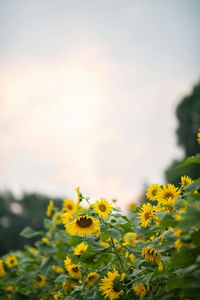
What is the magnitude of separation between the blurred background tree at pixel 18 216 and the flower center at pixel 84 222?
21.4 m

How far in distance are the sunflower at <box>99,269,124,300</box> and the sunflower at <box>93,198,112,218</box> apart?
1.40 feet

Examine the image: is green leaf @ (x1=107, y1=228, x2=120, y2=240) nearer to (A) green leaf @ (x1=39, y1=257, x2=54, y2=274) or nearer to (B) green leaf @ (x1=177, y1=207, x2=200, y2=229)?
(B) green leaf @ (x1=177, y1=207, x2=200, y2=229)

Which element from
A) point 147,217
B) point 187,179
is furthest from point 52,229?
point 187,179

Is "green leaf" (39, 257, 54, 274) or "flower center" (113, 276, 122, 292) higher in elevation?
"green leaf" (39, 257, 54, 274)

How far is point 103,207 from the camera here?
2.27 m

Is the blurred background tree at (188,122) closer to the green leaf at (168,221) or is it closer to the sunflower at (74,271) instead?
the sunflower at (74,271)

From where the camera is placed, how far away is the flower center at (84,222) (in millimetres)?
2244

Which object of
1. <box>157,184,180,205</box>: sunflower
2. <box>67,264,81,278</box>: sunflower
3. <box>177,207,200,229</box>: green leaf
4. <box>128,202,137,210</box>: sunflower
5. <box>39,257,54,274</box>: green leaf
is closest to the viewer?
<box>177,207,200,229</box>: green leaf

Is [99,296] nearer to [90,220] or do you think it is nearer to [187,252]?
[90,220]

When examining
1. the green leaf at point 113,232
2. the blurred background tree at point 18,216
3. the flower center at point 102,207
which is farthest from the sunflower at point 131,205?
the blurred background tree at point 18,216

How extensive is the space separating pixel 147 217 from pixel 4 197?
27543mm

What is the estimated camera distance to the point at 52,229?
3.53 metres

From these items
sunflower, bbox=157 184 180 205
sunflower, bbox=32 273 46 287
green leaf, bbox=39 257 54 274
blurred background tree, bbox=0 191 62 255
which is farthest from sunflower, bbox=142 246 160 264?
blurred background tree, bbox=0 191 62 255

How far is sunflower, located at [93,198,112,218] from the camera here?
219 centimetres
